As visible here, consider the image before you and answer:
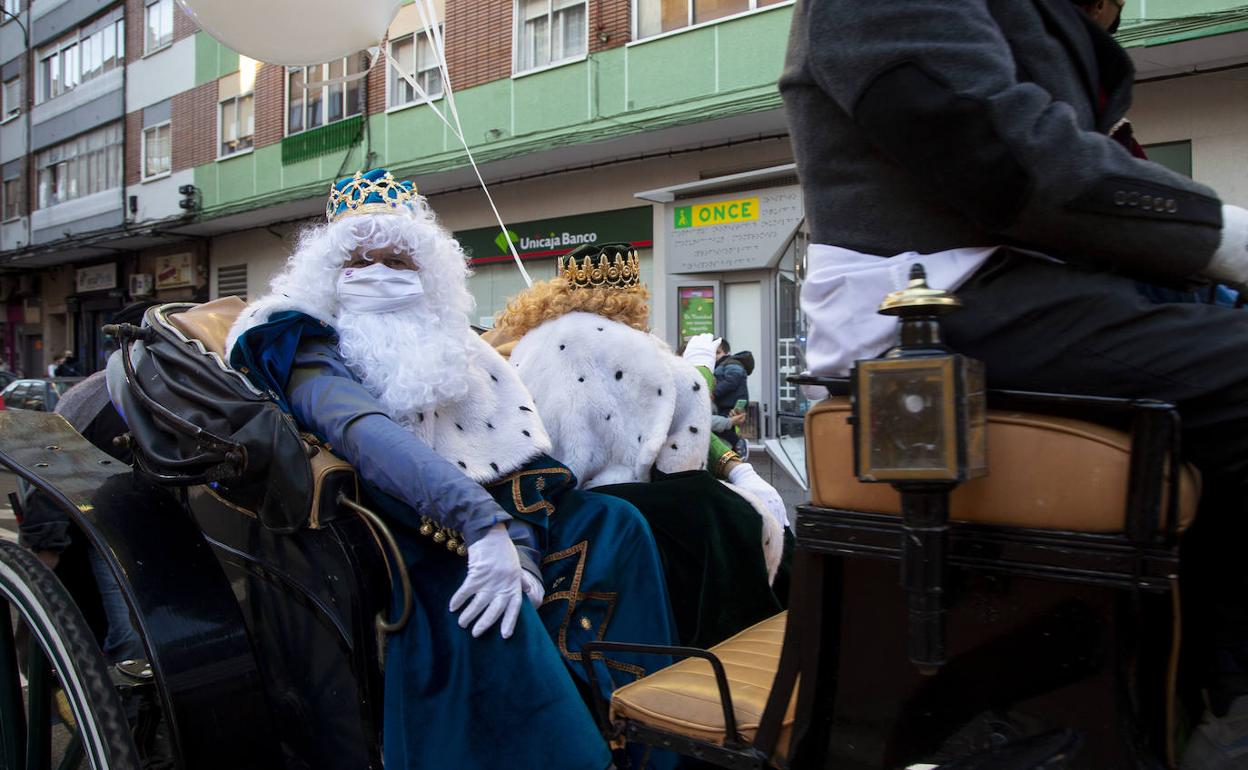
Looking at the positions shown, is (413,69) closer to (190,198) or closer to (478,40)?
(478,40)

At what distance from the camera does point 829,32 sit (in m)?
1.25

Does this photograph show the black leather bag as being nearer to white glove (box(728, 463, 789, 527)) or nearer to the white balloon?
white glove (box(728, 463, 789, 527))

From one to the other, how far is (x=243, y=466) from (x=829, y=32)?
152 centimetres

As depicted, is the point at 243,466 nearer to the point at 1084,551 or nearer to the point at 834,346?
the point at 834,346

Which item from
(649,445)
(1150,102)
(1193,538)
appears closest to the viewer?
(1193,538)

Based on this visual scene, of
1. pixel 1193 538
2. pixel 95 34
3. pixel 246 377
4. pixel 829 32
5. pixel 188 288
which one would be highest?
pixel 95 34

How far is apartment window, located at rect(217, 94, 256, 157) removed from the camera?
62.4 ft

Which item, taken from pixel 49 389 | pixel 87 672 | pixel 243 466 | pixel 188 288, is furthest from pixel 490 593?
pixel 188 288

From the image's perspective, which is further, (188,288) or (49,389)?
(188,288)

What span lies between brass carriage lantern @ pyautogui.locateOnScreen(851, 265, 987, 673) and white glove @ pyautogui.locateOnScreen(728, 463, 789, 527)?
1901 millimetres

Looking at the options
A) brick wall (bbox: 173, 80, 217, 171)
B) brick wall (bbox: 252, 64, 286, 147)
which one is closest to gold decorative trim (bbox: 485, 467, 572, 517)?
brick wall (bbox: 252, 64, 286, 147)

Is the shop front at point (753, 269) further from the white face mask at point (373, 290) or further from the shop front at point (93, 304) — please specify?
the shop front at point (93, 304)

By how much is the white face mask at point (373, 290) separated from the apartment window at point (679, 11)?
977 centimetres

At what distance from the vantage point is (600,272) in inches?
147
